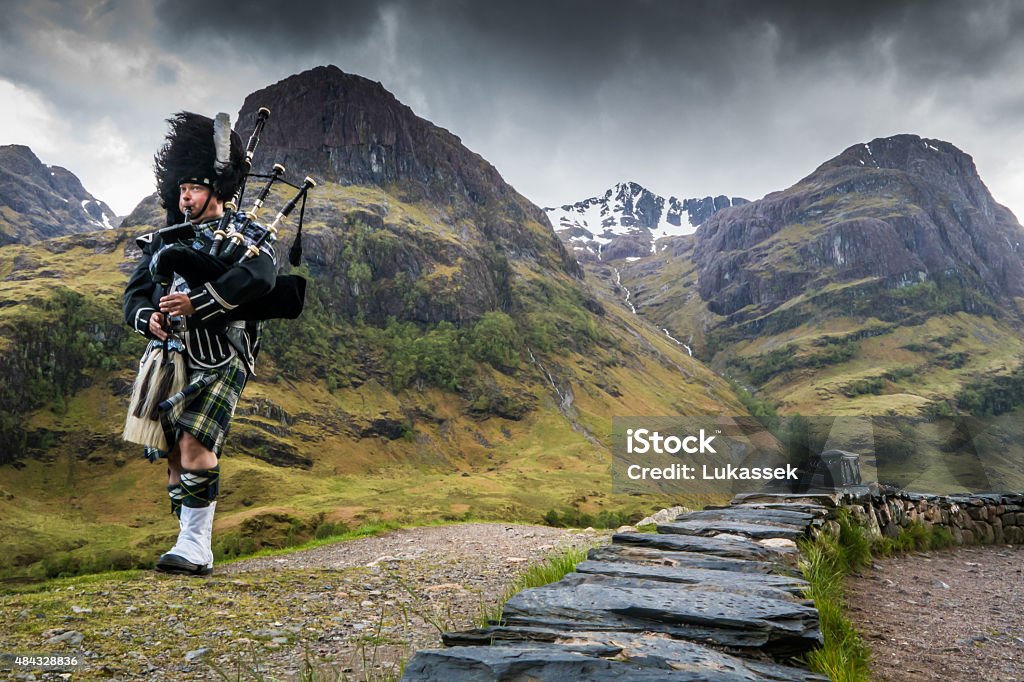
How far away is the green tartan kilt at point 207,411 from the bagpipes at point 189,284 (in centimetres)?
4

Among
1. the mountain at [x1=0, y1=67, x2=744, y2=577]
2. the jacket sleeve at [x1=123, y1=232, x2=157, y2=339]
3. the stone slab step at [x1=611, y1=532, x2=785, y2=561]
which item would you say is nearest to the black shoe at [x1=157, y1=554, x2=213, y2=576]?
the jacket sleeve at [x1=123, y1=232, x2=157, y2=339]

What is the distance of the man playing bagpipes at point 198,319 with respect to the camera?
410cm

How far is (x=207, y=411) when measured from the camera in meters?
4.33

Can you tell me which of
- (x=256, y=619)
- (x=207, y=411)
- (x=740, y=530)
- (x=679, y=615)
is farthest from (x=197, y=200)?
(x=740, y=530)

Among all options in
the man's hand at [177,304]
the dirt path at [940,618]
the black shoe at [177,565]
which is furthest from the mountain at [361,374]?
the dirt path at [940,618]

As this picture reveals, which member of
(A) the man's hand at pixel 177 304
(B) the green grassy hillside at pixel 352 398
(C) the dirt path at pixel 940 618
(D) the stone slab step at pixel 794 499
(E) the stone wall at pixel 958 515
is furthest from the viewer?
(B) the green grassy hillside at pixel 352 398

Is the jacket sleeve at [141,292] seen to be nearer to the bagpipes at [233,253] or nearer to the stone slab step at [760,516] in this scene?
the bagpipes at [233,253]

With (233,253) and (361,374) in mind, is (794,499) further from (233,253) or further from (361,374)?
(361,374)

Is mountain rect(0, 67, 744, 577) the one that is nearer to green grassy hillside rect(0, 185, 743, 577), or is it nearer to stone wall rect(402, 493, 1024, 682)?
green grassy hillside rect(0, 185, 743, 577)

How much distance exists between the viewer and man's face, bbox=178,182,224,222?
4676 millimetres

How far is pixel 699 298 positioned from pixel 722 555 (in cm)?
20526

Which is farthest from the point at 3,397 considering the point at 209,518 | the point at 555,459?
the point at 209,518

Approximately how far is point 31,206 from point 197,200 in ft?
679

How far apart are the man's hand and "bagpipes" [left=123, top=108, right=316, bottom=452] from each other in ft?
0.55
